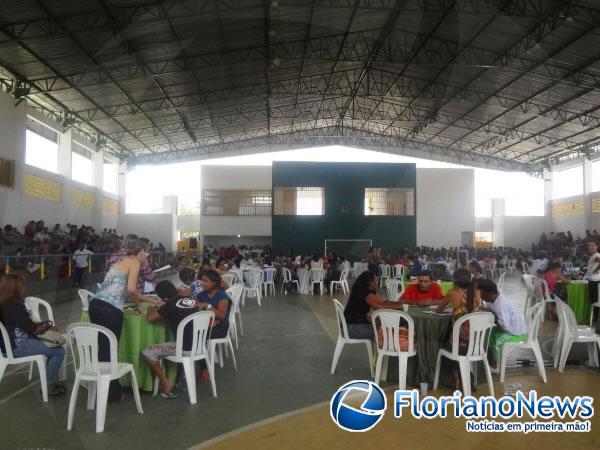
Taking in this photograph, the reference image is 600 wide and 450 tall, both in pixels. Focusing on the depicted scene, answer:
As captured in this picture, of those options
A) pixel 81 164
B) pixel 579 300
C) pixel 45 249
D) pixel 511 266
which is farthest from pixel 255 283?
pixel 511 266

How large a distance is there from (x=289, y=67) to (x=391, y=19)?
3994 mm

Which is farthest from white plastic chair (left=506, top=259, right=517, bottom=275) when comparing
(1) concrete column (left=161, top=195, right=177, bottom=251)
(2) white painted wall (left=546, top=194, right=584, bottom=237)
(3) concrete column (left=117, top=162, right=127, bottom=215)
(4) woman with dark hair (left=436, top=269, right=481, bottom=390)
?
(3) concrete column (left=117, top=162, right=127, bottom=215)

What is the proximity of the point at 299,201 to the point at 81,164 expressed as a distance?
29.5 feet

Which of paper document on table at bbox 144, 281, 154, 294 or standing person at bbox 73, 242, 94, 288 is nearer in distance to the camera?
paper document on table at bbox 144, 281, 154, 294

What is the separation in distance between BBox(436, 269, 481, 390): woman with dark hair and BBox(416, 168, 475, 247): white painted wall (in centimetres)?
2042

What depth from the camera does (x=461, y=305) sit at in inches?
157

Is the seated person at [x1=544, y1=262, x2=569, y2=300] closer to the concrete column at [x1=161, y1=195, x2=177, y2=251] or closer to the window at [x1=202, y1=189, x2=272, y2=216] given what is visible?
the window at [x1=202, y1=189, x2=272, y2=216]

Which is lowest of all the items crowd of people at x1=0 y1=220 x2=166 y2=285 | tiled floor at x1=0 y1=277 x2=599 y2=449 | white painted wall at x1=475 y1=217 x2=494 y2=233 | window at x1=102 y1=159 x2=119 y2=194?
tiled floor at x1=0 y1=277 x2=599 y2=449

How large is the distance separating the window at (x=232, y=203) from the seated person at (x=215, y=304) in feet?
68.2

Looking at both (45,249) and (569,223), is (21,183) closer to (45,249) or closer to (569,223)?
(45,249)

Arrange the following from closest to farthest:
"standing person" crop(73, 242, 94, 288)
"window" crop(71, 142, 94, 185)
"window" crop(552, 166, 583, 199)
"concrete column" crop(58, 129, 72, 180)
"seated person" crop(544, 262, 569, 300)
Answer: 1. "seated person" crop(544, 262, 569, 300)
2. "standing person" crop(73, 242, 94, 288)
3. "concrete column" crop(58, 129, 72, 180)
4. "window" crop(71, 142, 94, 185)
5. "window" crop(552, 166, 583, 199)

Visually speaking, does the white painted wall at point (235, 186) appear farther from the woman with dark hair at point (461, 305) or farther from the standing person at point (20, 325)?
the standing person at point (20, 325)

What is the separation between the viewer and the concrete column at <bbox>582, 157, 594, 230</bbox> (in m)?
21.9

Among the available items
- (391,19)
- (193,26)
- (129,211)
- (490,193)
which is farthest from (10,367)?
(490,193)
